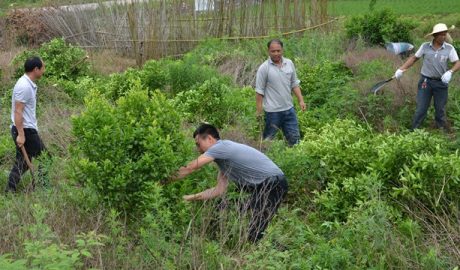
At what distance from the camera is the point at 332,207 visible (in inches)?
246

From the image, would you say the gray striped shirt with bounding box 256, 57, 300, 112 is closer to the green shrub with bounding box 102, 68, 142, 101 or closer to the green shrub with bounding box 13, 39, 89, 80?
the green shrub with bounding box 102, 68, 142, 101

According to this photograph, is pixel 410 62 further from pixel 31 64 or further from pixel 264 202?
pixel 31 64

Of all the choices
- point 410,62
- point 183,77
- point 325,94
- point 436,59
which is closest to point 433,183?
point 436,59

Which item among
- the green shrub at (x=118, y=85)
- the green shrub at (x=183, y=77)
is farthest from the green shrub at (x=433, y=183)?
the green shrub at (x=118, y=85)

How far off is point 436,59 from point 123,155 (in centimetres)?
480

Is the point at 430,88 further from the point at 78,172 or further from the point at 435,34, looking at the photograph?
the point at 78,172

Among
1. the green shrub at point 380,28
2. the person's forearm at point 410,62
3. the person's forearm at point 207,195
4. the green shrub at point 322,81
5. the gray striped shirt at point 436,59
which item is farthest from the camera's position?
the green shrub at point 380,28

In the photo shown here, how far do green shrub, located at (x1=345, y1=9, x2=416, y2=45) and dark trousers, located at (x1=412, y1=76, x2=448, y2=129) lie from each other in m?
5.37

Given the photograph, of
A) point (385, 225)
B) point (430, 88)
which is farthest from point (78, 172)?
point (430, 88)

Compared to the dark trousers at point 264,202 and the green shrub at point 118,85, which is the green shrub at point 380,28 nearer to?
the green shrub at point 118,85

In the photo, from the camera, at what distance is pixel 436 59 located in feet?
28.0

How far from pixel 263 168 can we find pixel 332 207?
806 millimetres

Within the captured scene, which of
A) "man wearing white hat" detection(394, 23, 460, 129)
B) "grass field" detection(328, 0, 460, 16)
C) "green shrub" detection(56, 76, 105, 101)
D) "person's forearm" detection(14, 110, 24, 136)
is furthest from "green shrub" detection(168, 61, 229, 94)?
"grass field" detection(328, 0, 460, 16)

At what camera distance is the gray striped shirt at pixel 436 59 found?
8.52 metres
